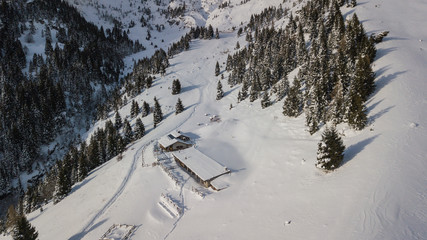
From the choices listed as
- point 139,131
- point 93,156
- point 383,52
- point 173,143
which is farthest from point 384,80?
point 93,156

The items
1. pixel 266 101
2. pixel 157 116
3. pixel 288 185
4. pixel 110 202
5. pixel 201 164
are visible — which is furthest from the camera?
pixel 157 116

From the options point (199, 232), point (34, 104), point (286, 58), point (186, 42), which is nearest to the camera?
point (199, 232)

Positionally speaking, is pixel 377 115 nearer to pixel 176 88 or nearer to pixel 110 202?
pixel 110 202

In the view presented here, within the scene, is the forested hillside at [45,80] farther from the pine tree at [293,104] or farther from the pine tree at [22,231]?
the pine tree at [293,104]

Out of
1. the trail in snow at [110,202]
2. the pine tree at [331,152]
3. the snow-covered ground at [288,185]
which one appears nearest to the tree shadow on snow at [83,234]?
the trail in snow at [110,202]

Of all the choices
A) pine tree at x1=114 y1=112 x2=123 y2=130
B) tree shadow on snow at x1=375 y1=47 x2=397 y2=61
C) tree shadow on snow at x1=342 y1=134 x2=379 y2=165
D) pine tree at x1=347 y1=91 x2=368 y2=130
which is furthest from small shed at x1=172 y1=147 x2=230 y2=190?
pine tree at x1=114 y1=112 x2=123 y2=130

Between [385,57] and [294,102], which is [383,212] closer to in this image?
[294,102]

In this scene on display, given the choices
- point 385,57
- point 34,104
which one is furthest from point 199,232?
point 34,104
